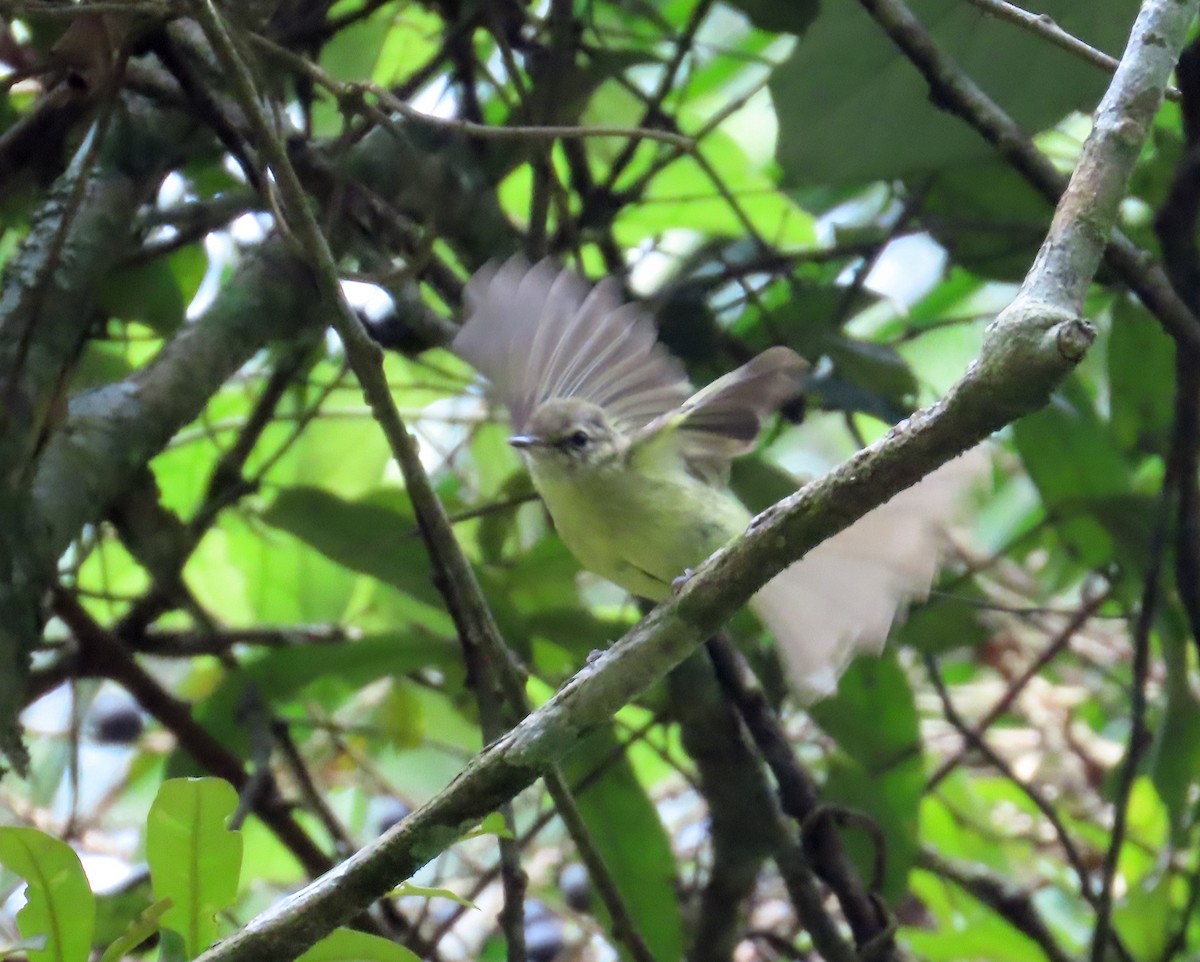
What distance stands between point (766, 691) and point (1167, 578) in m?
0.52

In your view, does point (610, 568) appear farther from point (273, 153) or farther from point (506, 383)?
point (273, 153)

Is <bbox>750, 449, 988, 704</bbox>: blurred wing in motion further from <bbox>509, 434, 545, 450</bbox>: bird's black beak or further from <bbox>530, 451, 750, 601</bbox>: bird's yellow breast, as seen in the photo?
<bbox>509, 434, 545, 450</bbox>: bird's black beak

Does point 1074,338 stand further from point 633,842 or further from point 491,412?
point 491,412

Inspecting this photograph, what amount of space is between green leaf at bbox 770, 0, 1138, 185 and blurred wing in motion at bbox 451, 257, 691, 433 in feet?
0.93

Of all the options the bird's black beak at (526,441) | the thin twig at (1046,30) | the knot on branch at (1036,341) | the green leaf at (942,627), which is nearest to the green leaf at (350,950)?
the knot on branch at (1036,341)

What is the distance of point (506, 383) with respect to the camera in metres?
1.43

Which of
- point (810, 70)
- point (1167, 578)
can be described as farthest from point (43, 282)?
point (1167, 578)

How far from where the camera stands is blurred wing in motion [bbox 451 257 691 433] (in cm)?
134

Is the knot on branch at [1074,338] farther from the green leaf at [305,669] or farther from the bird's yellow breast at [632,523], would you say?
the green leaf at [305,669]

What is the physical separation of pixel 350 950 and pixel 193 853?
113 millimetres

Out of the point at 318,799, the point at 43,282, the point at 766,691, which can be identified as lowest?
the point at 766,691

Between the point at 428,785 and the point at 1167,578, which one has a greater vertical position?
the point at 428,785

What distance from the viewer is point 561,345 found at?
1395 millimetres

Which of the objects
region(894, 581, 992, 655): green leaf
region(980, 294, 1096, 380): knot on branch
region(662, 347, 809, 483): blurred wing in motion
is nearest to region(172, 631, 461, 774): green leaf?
region(662, 347, 809, 483): blurred wing in motion
